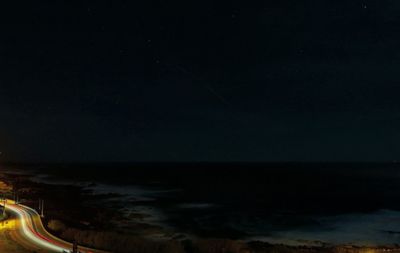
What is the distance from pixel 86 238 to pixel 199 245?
886 centimetres

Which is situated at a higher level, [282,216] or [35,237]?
[35,237]

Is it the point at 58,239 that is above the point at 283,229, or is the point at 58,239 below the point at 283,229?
above

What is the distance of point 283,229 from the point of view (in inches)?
1917

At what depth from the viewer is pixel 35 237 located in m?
29.0

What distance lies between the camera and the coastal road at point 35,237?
1000 inches

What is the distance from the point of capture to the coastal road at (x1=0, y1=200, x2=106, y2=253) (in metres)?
25.4

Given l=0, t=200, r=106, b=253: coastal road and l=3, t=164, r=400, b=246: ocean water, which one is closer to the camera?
l=0, t=200, r=106, b=253: coastal road

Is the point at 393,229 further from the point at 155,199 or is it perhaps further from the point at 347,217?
the point at 155,199

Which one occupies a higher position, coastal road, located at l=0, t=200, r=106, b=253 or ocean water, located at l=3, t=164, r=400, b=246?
coastal road, located at l=0, t=200, r=106, b=253

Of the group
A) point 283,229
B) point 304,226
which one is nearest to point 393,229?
point 304,226

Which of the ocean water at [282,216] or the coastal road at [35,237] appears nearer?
the coastal road at [35,237]

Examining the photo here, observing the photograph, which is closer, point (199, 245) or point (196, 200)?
point (199, 245)

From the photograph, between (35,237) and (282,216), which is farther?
(282,216)

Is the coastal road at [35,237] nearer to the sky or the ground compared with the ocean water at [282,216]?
nearer to the sky
